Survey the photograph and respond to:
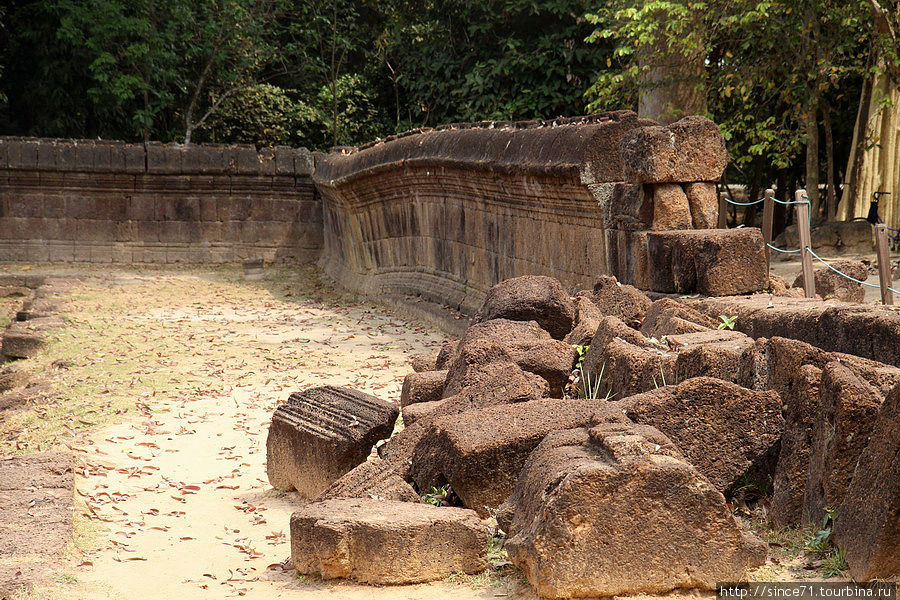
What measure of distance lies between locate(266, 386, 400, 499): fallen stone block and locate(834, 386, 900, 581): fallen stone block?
2.16 meters

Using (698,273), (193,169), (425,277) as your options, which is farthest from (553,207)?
(193,169)

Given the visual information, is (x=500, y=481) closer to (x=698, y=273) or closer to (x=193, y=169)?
(x=698, y=273)

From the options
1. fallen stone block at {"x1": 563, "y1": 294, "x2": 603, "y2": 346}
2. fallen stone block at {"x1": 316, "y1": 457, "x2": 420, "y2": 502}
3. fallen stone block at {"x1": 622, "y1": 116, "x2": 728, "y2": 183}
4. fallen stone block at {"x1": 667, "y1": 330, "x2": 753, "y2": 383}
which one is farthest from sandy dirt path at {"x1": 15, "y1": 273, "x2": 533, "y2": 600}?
fallen stone block at {"x1": 622, "y1": 116, "x2": 728, "y2": 183}

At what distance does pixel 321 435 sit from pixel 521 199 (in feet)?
12.7

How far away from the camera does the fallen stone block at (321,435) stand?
4.39 meters

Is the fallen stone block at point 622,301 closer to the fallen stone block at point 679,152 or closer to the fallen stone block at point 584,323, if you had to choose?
the fallen stone block at point 584,323

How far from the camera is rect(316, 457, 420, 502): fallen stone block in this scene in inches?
146

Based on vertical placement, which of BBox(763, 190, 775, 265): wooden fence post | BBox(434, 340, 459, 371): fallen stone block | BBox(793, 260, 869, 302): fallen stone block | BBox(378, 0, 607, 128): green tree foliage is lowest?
BBox(434, 340, 459, 371): fallen stone block

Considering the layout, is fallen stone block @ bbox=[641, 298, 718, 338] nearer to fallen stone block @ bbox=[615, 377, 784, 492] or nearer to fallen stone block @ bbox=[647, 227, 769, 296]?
fallen stone block @ bbox=[647, 227, 769, 296]

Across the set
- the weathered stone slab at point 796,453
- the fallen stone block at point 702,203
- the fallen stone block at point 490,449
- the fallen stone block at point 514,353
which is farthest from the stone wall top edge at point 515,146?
the weathered stone slab at point 796,453

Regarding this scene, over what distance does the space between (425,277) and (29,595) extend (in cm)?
737

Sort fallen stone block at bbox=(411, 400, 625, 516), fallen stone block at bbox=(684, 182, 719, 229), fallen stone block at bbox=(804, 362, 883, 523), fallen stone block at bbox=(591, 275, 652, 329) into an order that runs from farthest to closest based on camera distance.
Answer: fallen stone block at bbox=(684, 182, 719, 229) < fallen stone block at bbox=(591, 275, 652, 329) < fallen stone block at bbox=(411, 400, 625, 516) < fallen stone block at bbox=(804, 362, 883, 523)

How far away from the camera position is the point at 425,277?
33.7ft

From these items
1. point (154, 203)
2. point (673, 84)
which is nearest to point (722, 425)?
point (673, 84)
